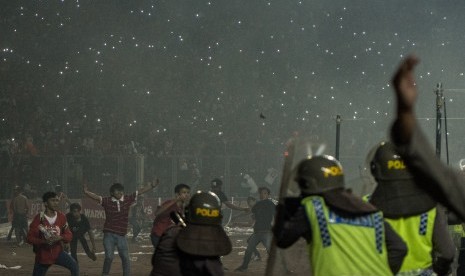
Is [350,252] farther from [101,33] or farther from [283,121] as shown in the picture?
[101,33]

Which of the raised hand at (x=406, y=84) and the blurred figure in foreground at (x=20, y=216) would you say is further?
the blurred figure in foreground at (x=20, y=216)

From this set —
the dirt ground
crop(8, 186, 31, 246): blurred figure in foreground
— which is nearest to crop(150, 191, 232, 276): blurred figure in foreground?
the dirt ground

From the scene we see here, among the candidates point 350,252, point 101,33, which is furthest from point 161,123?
point 350,252

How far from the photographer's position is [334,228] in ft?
14.7

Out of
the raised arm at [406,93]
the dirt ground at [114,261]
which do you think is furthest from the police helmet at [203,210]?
the dirt ground at [114,261]

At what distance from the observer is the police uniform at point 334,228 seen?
14.7 feet

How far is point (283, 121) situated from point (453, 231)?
74.6 ft

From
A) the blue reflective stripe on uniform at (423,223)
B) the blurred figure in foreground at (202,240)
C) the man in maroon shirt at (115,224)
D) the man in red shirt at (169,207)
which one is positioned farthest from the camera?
the man in maroon shirt at (115,224)

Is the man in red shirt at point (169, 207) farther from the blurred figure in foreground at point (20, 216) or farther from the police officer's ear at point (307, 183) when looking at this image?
the blurred figure in foreground at point (20, 216)

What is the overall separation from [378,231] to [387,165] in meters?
1.26

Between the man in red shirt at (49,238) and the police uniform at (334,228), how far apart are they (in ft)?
28.0

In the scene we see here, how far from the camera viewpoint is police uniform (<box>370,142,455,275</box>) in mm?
5535

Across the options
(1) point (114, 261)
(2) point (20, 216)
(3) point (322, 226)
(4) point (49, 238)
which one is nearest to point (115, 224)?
(4) point (49, 238)

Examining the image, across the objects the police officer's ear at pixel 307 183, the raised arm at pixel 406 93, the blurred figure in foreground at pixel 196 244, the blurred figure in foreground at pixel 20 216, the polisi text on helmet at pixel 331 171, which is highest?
the raised arm at pixel 406 93
